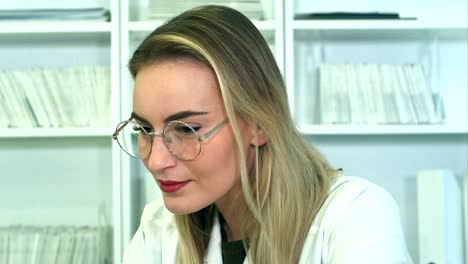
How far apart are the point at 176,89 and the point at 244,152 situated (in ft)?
0.56

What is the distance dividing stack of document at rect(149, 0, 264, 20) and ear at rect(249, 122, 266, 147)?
1167 millimetres

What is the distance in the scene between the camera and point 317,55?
103 inches

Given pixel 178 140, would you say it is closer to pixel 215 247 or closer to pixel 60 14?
pixel 215 247

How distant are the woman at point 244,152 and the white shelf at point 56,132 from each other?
110 centimetres

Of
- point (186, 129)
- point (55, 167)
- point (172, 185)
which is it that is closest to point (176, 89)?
point (186, 129)

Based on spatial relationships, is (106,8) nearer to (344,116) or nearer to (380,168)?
(344,116)

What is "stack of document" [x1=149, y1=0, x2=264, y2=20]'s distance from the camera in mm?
2369

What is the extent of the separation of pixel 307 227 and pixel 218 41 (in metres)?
0.39

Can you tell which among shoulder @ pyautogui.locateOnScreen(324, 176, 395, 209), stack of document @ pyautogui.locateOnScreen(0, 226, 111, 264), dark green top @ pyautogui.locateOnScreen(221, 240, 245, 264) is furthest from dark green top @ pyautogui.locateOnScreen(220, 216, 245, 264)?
stack of document @ pyautogui.locateOnScreen(0, 226, 111, 264)

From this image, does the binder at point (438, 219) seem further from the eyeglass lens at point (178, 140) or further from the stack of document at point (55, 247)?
the eyeglass lens at point (178, 140)

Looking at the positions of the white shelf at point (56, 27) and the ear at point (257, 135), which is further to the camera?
the white shelf at point (56, 27)

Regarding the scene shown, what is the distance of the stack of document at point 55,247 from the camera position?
2412 mm

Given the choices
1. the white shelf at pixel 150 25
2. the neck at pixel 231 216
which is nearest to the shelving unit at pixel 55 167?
the white shelf at pixel 150 25

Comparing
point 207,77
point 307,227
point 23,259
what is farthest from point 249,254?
point 23,259
